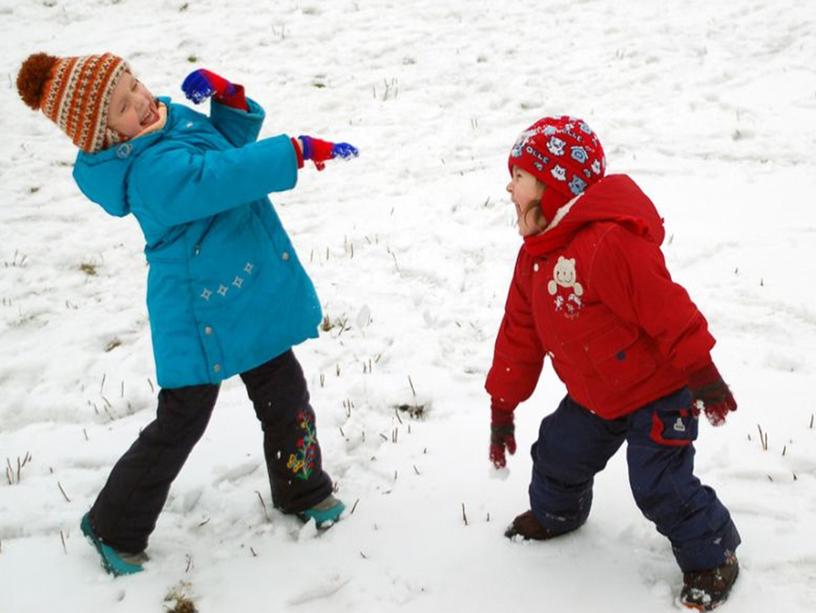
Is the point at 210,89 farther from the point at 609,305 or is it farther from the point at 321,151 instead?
the point at 609,305

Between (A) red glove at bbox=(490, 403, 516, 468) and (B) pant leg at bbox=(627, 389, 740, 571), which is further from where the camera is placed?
(A) red glove at bbox=(490, 403, 516, 468)

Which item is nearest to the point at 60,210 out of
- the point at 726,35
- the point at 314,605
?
the point at 314,605

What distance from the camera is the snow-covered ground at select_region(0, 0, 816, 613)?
3.16 m

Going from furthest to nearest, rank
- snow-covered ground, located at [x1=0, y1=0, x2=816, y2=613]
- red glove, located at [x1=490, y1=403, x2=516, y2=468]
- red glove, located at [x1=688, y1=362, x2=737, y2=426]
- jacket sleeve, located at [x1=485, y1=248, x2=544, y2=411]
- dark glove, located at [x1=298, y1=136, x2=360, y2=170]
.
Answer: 1. snow-covered ground, located at [x1=0, y1=0, x2=816, y2=613]
2. red glove, located at [x1=490, y1=403, x2=516, y2=468]
3. jacket sleeve, located at [x1=485, y1=248, x2=544, y2=411]
4. dark glove, located at [x1=298, y1=136, x2=360, y2=170]
5. red glove, located at [x1=688, y1=362, x2=737, y2=426]

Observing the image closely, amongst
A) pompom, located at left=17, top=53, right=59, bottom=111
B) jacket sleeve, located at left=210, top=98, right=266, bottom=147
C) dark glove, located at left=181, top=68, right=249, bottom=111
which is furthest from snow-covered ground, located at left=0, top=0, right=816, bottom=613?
pompom, located at left=17, top=53, right=59, bottom=111

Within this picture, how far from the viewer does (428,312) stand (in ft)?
16.3

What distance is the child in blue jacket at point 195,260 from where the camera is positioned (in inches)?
108

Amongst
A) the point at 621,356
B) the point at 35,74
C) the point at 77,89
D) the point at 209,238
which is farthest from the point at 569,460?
the point at 35,74

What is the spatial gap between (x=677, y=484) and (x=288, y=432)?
5.33 ft

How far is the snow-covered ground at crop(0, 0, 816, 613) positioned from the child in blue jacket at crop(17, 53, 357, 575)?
0.33m

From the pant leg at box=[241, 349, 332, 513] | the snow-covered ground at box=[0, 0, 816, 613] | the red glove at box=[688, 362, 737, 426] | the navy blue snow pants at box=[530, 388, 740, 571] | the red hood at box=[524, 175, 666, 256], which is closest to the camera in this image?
the red glove at box=[688, 362, 737, 426]

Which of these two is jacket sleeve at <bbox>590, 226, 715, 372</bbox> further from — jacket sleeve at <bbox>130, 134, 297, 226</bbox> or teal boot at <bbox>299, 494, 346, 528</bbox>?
teal boot at <bbox>299, 494, 346, 528</bbox>

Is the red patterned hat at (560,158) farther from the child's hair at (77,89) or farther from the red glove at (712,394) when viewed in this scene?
the child's hair at (77,89)

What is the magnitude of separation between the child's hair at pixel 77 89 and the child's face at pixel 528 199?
1476 mm
